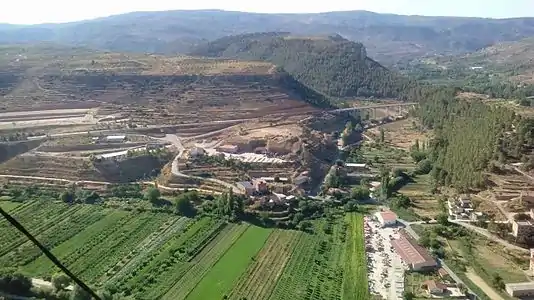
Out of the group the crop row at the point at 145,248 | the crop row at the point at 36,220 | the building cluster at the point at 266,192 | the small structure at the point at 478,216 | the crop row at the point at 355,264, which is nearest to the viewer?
the crop row at the point at 355,264

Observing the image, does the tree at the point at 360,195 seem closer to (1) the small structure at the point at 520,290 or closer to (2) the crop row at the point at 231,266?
(2) the crop row at the point at 231,266

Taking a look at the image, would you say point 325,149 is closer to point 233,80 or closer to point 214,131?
point 214,131

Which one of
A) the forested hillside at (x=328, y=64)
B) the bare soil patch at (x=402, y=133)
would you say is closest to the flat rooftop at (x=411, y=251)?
the bare soil patch at (x=402, y=133)

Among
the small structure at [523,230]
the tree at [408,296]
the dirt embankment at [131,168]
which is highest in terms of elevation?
the small structure at [523,230]

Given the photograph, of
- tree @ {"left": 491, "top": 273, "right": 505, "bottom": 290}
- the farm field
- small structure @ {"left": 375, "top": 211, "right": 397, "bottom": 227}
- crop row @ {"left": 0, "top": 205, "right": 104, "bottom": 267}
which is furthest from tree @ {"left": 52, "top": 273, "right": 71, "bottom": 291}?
the farm field

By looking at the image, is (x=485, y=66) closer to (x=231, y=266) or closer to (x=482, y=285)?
(x=482, y=285)

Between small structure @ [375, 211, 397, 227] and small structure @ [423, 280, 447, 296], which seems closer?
small structure @ [423, 280, 447, 296]

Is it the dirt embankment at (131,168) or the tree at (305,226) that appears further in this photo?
the dirt embankment at (131,168)

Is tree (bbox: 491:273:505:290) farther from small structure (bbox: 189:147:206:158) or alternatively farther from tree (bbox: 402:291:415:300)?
small structure (bbox: 189:147:206:158)
